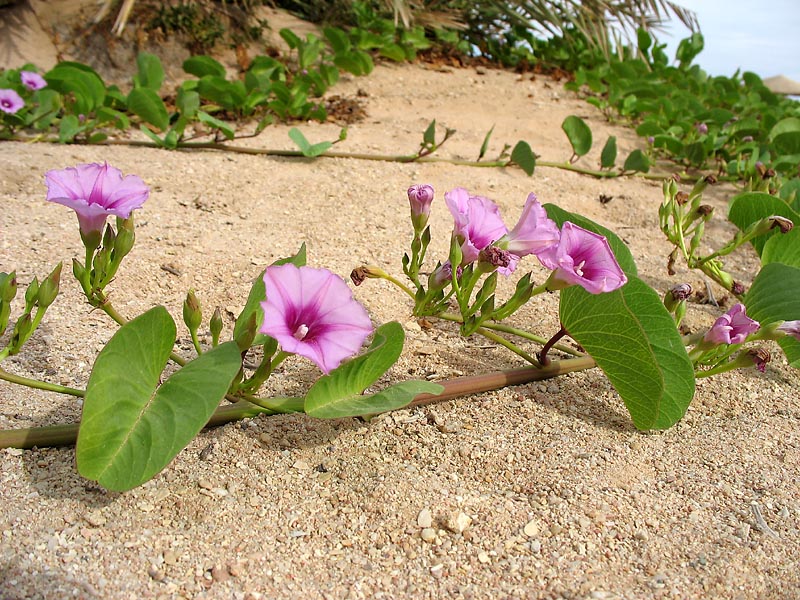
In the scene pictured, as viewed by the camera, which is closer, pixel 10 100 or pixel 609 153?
pixel 10 100

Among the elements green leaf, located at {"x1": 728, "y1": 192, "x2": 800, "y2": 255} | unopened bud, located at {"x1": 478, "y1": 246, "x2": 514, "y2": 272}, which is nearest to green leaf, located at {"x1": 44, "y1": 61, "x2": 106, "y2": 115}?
unopened bud, located at {"x1": 478, "y1": 246, "x2": 514, "y2": 272}

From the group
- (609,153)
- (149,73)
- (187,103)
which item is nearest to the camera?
(187,103)

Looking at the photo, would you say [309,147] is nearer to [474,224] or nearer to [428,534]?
[474,224]

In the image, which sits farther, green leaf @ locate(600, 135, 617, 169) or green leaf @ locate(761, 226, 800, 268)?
green leaf @ locate(600, 135, 617, 169)

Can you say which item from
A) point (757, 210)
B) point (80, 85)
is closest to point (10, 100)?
point (80, 85)

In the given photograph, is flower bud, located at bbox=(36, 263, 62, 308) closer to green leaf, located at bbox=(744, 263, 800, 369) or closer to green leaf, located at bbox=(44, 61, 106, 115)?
green leaf, located at bbox=(744, 263, 800, 369)

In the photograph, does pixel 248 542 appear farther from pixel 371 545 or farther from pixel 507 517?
pixel 507 517
